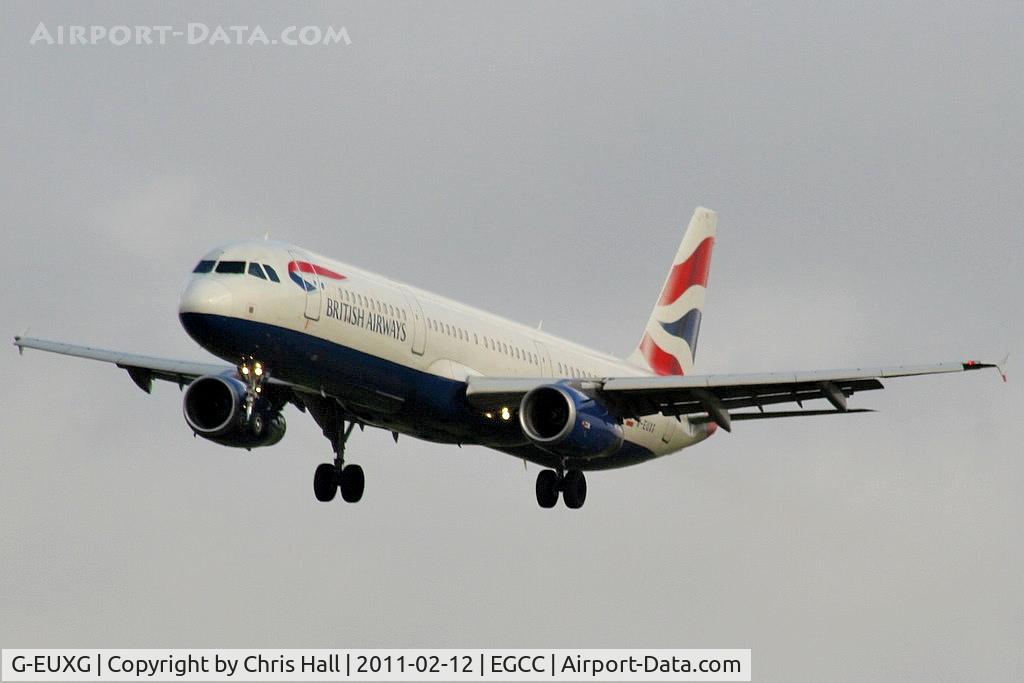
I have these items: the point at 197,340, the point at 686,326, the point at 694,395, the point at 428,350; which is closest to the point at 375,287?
the point at 428,350

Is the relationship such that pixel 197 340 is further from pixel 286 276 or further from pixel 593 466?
pixel 593 466

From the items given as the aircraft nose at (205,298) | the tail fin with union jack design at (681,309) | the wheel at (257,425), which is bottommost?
the wheel at (257,425)

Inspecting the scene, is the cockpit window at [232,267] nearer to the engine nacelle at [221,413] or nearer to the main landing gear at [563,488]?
the engine nacelle at [221,413]

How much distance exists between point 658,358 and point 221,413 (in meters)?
17.0

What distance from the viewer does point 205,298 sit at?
42562mm

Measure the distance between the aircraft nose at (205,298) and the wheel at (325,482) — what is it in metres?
9.92

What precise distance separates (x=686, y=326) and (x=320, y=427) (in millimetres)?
15760

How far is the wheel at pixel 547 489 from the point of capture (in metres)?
52.7

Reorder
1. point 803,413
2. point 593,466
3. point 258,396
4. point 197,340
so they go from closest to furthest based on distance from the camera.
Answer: point 197,340
point 258,396
point 803,413
point 593,466

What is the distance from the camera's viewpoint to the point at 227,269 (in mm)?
43469

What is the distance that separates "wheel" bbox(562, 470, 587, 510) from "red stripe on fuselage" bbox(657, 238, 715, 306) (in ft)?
36.8

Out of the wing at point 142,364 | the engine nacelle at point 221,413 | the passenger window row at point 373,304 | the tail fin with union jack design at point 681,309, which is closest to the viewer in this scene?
the passenger window row at point 373,304

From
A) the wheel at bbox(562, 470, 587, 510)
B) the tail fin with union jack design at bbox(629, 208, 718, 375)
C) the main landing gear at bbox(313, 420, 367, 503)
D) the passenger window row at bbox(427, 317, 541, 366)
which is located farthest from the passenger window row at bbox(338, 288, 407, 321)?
the tail fin with union jack design at bbox(629, 208, 718, 375)

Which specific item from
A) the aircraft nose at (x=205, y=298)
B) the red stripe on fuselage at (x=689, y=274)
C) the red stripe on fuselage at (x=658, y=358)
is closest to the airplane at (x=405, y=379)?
the aircraft nose at (x=205, y=298)
